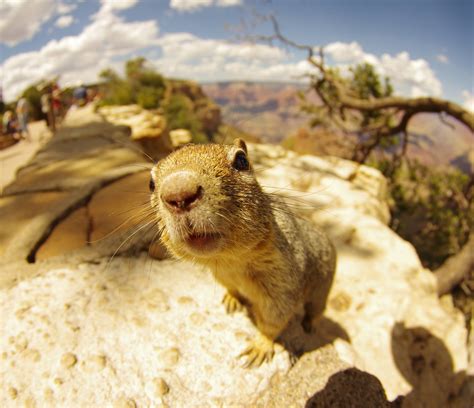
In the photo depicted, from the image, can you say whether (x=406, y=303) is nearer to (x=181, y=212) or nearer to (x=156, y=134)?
(x=181, y=212)

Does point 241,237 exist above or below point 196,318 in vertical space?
above

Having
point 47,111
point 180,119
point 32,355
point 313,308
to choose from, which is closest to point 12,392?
point 32,355

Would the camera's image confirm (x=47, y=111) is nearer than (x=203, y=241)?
No

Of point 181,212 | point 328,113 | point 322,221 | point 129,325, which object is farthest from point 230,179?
point 328,113

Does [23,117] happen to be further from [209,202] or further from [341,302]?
[209,202]

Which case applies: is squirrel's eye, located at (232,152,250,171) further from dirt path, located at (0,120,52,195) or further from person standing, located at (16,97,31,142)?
person standing, located at (16,97,31,142)

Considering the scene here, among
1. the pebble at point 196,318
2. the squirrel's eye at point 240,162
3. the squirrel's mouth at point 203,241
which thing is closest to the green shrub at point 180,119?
the pebble at point 196,318

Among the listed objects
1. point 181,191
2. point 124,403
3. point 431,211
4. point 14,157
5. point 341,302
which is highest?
point 181,191
